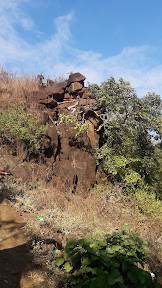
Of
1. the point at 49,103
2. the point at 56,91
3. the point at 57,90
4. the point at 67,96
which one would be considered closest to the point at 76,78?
the point at 67,96

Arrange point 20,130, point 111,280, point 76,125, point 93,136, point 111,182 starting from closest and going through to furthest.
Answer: point 111,280 < point 20,130 < point 76,125 < point 93,136 < point 111,182

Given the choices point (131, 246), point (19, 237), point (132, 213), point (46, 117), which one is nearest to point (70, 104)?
point (46, 117)

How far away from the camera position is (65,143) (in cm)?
832

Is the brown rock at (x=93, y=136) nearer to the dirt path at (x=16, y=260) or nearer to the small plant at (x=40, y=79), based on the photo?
the small plant at (x=40, y=79)

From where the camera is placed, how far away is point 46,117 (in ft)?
26.5

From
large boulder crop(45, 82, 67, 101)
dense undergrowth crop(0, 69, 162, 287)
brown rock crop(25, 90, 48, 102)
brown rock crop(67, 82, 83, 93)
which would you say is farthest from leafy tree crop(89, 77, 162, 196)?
brown rock crop(25, 90, 48, 102)

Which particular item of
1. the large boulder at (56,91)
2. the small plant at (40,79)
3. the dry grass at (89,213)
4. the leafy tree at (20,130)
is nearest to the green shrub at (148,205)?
the dry grass at (89,213)

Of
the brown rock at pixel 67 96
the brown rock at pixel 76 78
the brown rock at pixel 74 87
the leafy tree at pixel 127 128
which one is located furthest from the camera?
the brown rock at pixel 76 78

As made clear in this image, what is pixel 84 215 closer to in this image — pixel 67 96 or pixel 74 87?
pixel 67 96

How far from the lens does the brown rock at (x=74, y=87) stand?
33.7 ft

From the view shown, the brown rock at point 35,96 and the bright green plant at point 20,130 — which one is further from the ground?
the brown rock at point 35,96

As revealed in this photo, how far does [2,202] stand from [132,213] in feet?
13.8

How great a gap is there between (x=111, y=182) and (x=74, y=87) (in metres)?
5.27

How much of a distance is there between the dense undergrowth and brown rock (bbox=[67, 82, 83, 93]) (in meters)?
0.74
